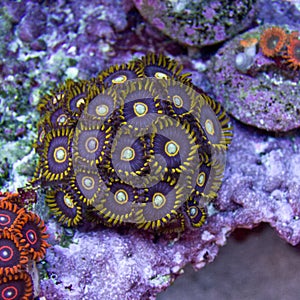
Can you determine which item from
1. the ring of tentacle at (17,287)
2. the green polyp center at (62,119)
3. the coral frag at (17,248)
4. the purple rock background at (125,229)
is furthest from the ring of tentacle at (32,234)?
the green polyp center at (62,119)

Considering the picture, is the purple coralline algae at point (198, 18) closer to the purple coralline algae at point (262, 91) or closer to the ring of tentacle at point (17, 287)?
the purple coralline algae at point (262, 91)

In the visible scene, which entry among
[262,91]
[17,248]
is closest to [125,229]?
[17,248]

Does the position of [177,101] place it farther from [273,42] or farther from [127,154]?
[273,42]

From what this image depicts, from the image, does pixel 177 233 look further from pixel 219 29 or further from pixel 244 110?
pixel 219 29

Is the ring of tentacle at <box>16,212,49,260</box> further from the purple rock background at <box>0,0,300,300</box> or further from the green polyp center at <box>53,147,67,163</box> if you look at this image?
the green polyp center at <box>53,147,67,163</box>

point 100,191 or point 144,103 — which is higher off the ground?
point 144,103

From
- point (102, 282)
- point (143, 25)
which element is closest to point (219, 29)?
point (143, 25)

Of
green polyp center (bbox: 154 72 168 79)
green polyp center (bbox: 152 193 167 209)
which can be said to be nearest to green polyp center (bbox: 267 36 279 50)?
green polyp center (bbox: 154 72 168 79)
